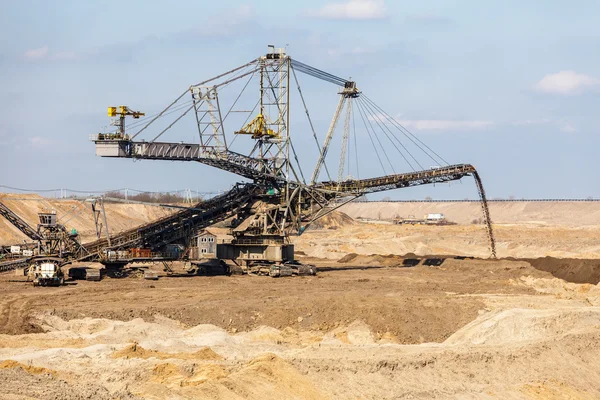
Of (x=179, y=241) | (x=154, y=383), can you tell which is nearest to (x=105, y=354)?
(x=154, y=383)

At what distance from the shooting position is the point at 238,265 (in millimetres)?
75875

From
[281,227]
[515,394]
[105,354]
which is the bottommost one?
[515,394]

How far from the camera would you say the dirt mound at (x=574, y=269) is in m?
68.5

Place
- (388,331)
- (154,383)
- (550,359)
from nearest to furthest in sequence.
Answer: (154,383) < (550,359) < (388,331)

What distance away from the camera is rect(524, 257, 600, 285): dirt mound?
225ft

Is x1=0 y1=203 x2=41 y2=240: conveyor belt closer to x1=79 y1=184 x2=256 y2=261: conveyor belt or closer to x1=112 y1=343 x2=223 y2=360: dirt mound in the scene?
x1=79 y1=184 x2=256 y2=261: conveyor belt

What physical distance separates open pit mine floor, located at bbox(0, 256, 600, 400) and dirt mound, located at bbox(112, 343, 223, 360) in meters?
0.09

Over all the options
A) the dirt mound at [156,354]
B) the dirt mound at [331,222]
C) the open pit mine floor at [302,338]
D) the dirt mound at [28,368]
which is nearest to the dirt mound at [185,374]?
the open pit mine floor at [302,338]

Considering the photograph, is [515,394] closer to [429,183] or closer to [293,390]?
[293,390]

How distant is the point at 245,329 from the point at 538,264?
124 feet

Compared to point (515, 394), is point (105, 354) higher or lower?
higher

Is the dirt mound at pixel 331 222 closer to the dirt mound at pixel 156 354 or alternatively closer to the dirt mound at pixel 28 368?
the dirt mound at pixel 156 354

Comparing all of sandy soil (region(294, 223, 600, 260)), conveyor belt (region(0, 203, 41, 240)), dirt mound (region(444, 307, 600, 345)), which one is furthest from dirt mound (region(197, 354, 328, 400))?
sandy soil (region(294, 223, 600, 260))

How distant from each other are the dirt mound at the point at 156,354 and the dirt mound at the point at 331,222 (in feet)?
415
